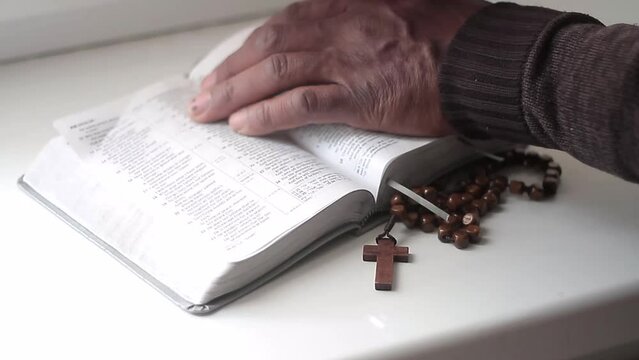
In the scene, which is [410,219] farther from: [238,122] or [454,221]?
[238,122]

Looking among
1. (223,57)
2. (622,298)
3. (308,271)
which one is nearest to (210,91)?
(223,57)

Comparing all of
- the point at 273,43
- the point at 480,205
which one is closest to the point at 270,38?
the point at 273,43

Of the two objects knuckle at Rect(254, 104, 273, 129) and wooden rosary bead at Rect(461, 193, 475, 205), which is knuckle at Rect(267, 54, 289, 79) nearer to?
knuckle at Rect(254, 104, 273, 129)

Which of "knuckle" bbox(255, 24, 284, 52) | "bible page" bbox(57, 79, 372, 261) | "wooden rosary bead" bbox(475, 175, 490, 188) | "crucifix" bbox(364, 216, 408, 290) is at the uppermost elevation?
"knuckle" bbox(255, 24, 284, 52)

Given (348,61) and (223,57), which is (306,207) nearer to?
(348,61)

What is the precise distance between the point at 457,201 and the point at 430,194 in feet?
0.08

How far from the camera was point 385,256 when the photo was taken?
2.13 feet

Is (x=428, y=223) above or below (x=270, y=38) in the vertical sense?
below

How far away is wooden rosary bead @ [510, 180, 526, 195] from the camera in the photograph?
722mm

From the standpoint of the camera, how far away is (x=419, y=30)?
79 centimetres

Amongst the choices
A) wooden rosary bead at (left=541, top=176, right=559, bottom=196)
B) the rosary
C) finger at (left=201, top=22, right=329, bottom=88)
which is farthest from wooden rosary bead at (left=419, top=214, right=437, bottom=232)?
finger at (left=201, top=22, right=329, bottom=88)

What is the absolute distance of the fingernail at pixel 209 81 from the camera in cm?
84

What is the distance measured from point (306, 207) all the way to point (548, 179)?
0.22 m

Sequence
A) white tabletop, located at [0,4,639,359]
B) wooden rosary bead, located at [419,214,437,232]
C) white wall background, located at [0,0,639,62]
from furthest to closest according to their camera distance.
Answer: white wall background, located at [0,0,639,62] → wooden rosary bead, located at [419,214,437,232] → white tabletop, located at [0,4,639,359]
